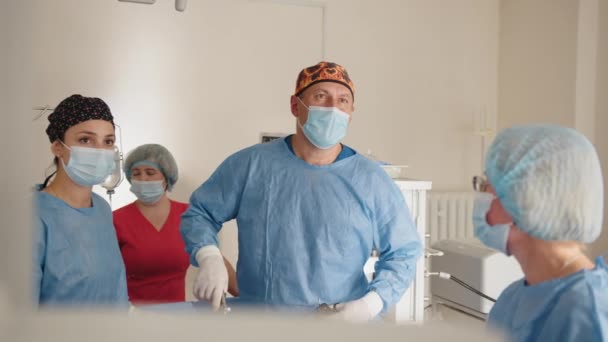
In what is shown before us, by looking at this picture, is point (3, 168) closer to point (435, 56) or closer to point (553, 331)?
point (553, 331)

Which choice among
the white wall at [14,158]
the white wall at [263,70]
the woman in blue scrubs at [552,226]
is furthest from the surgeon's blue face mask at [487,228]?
the white wall at [263,70]

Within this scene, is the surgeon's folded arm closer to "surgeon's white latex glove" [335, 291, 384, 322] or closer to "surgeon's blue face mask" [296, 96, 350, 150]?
"surgeon's white latex glove" [335, 291, 384, 322]

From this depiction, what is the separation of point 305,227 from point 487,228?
54 centimetres

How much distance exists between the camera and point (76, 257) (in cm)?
143

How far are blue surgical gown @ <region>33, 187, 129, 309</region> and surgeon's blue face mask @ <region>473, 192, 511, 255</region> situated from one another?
84 cm

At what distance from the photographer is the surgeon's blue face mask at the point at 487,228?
1.03 metres

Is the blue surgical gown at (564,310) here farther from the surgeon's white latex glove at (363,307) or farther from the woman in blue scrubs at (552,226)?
the surgeon's white latex glove at (363,307)

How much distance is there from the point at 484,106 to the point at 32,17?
399 cm

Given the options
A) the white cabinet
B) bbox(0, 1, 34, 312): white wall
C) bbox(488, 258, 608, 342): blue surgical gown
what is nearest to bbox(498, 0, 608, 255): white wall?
the white cabinet

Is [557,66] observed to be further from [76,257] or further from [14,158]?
[14,158]

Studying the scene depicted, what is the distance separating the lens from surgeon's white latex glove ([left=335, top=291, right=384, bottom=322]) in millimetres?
1311

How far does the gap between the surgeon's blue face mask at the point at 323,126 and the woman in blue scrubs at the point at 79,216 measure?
23.1 inches

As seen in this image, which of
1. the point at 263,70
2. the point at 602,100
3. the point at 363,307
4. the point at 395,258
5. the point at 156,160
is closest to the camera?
the point at 363,307

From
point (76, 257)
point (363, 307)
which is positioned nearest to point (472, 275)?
point (363, 307)
